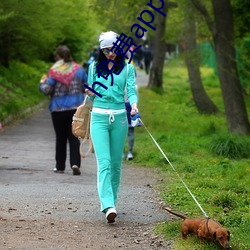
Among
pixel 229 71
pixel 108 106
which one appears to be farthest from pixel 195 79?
pixel 108 106

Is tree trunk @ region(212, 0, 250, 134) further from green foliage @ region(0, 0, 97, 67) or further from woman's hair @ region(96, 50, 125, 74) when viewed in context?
woman's hair @ region(96, 50, 125, 74)

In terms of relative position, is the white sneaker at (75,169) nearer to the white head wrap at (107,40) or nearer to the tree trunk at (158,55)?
the white head wrap at (107,40)

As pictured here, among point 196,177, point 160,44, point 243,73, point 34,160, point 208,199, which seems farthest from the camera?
point 160,44

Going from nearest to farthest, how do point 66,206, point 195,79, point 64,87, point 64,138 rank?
point 66,206, point 64,87, point 64,138, point 195,79

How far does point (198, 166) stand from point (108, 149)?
15.3 ft

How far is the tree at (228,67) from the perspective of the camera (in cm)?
1612

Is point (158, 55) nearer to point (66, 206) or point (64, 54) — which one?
point (64, 54)

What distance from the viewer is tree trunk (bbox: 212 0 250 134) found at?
16078mm

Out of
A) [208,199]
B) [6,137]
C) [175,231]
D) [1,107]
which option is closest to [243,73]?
[1,107]

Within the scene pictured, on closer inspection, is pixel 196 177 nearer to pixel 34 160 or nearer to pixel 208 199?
pixel 208 199

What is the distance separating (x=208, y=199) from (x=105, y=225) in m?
1.66

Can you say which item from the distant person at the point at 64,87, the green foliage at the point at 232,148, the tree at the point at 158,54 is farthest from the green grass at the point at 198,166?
the tree at the point at 158,54

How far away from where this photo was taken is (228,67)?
16.3 meters

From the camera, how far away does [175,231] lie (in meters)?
6.93
